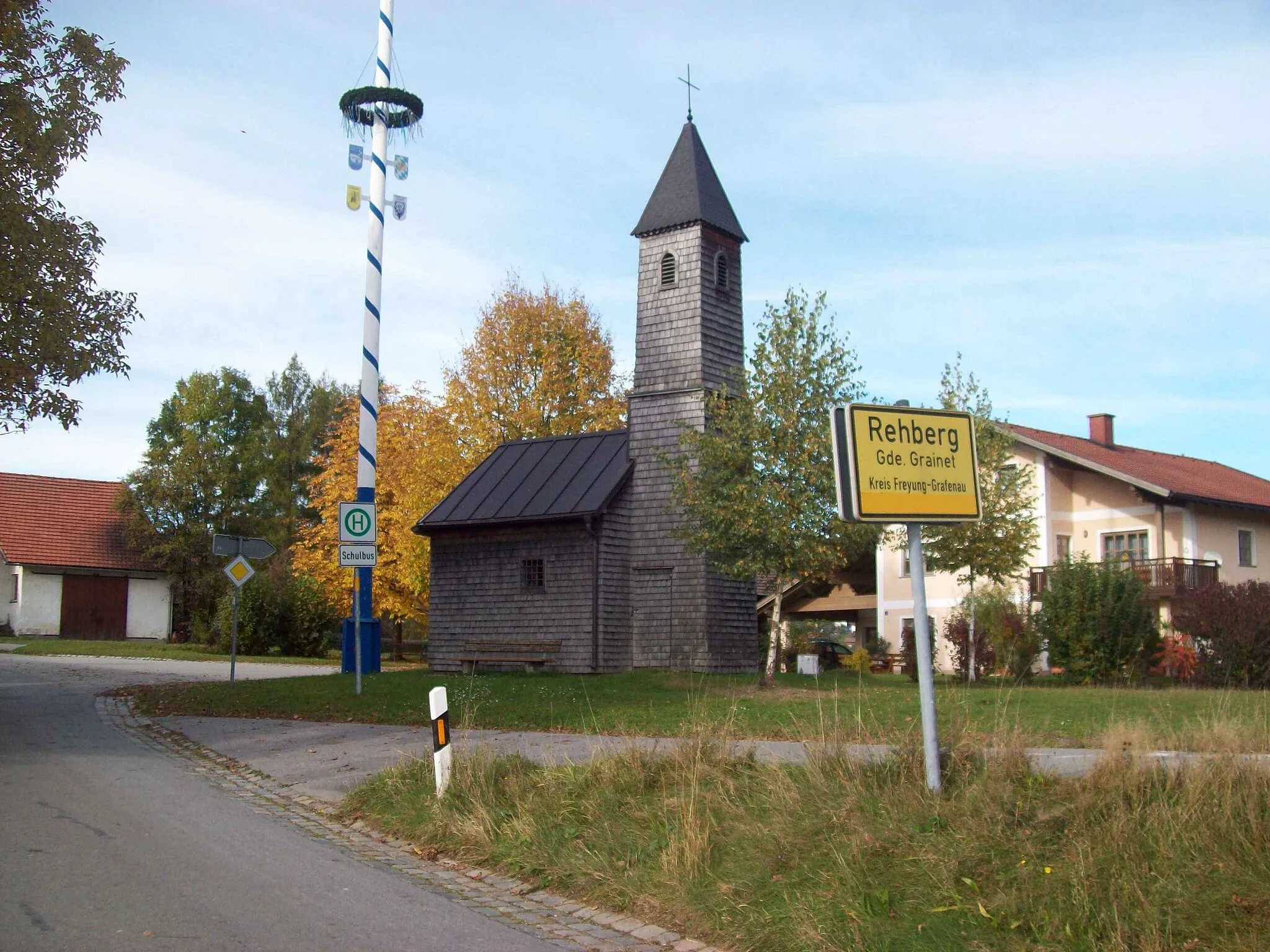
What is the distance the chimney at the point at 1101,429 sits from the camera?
1660 inches

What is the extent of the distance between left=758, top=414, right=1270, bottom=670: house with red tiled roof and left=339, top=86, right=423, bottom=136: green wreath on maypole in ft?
59.7

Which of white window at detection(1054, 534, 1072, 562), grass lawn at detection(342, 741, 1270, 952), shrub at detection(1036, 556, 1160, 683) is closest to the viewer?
grass lawn at detection(342, 741, 1270, 952)

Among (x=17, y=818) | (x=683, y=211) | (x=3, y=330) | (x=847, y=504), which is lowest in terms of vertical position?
(x=17, y=818)

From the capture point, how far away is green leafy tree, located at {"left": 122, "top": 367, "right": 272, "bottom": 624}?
165ft

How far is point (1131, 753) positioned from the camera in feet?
22.5

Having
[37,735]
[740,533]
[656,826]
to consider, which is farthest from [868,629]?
[656,826]

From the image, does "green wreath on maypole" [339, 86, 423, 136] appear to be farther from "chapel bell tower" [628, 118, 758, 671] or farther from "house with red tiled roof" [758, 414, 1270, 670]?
"house with red tiled roof" [758, 414, 1270, 670]

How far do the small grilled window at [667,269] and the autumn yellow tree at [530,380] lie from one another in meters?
13.5

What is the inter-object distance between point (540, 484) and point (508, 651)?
3.99 meters

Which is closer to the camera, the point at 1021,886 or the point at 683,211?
the point at 1021,886

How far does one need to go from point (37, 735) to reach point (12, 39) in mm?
8451

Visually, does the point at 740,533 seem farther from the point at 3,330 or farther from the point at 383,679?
the point at 3,330

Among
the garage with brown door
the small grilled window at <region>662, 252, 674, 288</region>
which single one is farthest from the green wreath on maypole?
the garage with brown door

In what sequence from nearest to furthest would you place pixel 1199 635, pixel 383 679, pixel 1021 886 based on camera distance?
pixel 1021 886, pixel 383 679, pixel 1199 635
